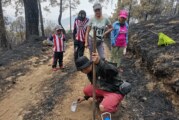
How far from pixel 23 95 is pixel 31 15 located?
9632 mm

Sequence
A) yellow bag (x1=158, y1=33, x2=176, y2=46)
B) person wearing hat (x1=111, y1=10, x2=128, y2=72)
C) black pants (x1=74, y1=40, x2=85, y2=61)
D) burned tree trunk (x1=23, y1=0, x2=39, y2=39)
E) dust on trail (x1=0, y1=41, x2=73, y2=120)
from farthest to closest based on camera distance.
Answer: burned tree trunk (x1=23, y1=0, x2=39, y2=39)
yellow bag (x1=158, y1=33, x2=176, y2=46)
black pants (x1=74, y1=40, x2=85, y2=61)
person wearing hat (x1=111, y1=10, x2=128, y2=72)
dust on trail (x1=0, y1=41, x2=73, y2=120)

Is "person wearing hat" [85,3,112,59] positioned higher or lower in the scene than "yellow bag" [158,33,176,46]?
higher

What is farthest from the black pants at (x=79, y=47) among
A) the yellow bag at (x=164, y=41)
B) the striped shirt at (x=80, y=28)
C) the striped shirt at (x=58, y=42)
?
the yellow bag at (x=164, y=41)

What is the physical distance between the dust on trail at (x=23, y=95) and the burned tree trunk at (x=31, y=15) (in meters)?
7.20

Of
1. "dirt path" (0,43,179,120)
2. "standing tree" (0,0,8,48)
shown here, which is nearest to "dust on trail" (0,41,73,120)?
"dirt path" (0,43,179,120)

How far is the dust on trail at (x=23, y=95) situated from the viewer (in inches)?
220

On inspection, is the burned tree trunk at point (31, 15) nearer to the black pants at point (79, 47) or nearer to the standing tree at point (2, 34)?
the standing tree at point (2, 34)

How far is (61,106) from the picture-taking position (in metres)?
5.62

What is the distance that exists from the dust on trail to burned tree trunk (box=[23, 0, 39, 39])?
7201 mm

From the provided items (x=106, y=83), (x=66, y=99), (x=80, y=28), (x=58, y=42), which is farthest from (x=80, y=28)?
(x=106, y=83)

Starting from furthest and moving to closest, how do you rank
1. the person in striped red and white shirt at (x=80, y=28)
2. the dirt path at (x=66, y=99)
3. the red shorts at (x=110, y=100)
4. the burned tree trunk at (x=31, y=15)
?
1. the burned tree trunk at (x=31, y=15)
2. the person in striped red and white shirt at (x=80, y=28)
3. the dirt path at (x=66, y=99)
4. the red shorts at (x=110, y=100)

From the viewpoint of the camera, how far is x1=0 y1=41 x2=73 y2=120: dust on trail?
5591 mm

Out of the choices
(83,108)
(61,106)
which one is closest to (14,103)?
(61,106)

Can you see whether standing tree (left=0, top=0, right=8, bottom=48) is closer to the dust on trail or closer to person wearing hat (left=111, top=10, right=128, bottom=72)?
the dust on trail
